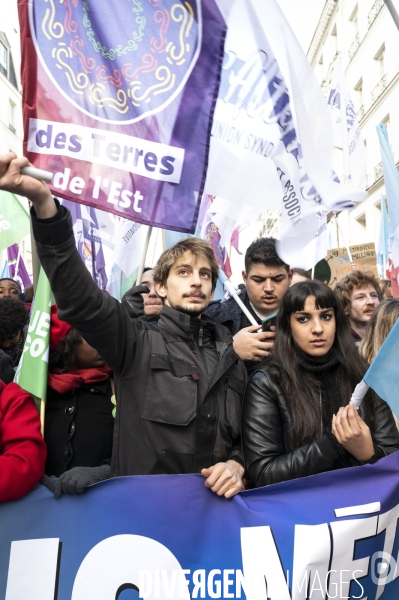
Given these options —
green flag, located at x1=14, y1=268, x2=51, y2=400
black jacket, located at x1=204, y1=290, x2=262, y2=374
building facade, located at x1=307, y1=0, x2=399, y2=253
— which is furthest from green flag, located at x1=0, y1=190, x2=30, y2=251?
Answer: building facade, located at x1=307, y1=0, x2=399, y2=253

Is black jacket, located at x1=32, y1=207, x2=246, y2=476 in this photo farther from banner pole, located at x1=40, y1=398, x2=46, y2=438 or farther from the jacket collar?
banner pole, located at x1=40, y1=398, x2=46, y2=438

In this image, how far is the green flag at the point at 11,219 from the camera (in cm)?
727

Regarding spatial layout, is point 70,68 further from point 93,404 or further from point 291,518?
point 291,518

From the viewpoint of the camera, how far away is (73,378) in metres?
2.80

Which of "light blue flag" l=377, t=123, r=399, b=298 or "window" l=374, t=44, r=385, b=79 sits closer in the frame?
"light blue flag" l=377, t=123, r=399, b=298

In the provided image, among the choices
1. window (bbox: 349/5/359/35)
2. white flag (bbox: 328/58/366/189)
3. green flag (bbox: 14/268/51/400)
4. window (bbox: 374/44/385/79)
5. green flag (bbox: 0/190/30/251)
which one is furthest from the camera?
window (bbox: 349/5/359/35)

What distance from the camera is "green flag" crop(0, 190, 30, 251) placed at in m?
7.27

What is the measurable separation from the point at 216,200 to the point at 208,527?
4.46 m

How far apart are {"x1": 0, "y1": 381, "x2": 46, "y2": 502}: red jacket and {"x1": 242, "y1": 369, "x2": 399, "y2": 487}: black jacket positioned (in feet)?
2.61

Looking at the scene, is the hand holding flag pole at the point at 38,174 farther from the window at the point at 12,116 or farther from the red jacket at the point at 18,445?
the window at the point at 12,116

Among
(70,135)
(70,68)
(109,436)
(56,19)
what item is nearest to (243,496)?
(109,436)

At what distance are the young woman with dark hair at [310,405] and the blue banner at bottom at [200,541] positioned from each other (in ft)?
0.30

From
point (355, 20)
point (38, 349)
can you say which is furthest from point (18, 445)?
point (355, 20)

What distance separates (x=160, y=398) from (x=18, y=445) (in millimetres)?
552
